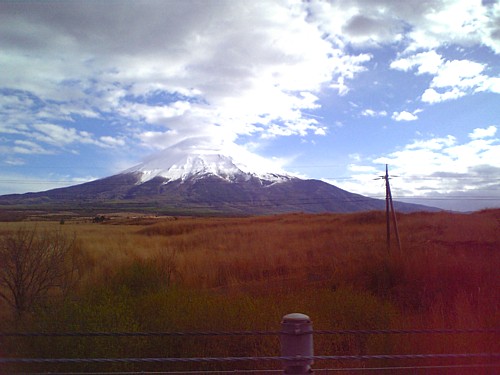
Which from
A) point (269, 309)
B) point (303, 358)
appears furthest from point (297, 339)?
→ point (269, 309)

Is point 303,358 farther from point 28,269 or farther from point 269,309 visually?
point 28,269

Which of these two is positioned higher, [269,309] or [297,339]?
[297,339]

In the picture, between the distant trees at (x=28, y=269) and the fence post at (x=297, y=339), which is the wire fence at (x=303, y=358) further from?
the distant trees at (x=28, y=269)

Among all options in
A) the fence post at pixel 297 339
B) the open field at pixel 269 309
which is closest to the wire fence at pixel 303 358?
the fence post at pixel 297 339

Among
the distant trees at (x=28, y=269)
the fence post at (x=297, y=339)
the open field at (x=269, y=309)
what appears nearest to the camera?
the fence post at (x=297, y=339)

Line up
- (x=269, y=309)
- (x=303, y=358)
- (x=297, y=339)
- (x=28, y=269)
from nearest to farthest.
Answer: (x=303, y=358), (x=297, y=339), (x=269, y=309), (x=28, y=269)

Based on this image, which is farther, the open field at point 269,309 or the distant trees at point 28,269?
the distant trees at point 28,269

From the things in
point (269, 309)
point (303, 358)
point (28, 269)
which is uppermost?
point (303, 358)

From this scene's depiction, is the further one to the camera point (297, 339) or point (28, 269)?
point (28, 269)

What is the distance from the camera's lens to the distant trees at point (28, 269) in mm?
10016

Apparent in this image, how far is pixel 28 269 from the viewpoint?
400 inches

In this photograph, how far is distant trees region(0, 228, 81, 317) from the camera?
32.9 feet

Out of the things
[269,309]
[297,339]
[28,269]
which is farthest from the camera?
[28,269]

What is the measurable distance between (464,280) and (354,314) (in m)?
4.84
